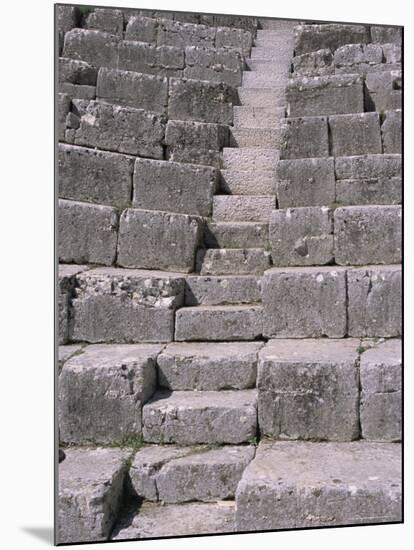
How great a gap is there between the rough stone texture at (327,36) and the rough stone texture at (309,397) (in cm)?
326

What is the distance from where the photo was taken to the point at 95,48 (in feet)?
22.5

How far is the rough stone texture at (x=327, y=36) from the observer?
6.66m

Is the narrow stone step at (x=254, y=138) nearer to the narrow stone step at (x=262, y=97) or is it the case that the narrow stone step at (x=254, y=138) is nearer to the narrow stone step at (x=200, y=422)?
the narrow stone step at (x=262, y=97)

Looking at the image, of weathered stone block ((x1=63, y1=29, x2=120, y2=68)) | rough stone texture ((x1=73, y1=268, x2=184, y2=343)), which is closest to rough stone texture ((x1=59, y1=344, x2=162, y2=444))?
rough stone texture ((x1=73, y1=268, x2=184, y2=343))

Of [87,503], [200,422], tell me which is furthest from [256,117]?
[87,503]

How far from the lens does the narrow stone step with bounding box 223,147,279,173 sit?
6254 mm

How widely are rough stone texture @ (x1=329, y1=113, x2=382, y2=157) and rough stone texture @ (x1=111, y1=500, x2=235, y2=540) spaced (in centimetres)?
331

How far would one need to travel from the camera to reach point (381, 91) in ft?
21.4

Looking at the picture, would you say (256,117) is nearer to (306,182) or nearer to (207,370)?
(306,182)

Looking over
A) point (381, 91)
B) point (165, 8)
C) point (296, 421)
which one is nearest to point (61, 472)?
point (296, 421)

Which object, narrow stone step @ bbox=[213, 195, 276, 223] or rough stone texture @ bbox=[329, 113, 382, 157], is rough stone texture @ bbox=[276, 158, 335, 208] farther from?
rough stone texture @ bbox=[329, 113, 382, 157]

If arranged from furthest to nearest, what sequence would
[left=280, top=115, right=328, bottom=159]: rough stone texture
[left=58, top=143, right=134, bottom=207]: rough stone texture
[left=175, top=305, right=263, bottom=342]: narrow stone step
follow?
[left=280, top=115, right=328, bottom=159]: rough stone texture → [left=58, top=143, right=134, bottom=207]: rough stone texture → [left=175, top=305, right=263, bottom=342]: narrow stone step

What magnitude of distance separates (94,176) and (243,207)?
129 centimetres

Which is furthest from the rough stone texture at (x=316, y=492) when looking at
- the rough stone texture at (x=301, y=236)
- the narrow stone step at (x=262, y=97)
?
the narrow stone step at (x=262, y=97)
